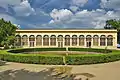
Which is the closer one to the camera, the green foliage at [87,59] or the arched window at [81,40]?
the green foliage at [87,59]

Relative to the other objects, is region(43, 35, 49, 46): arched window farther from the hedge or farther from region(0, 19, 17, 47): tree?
the hedge

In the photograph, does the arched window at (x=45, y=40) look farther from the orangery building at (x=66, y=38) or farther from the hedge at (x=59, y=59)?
the hedge at (x=59, y=59)

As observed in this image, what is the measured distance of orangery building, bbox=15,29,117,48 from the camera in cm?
5794

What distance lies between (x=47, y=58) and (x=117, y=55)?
8838mm

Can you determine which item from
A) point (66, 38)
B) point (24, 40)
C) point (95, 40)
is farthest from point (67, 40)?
point (24, 40)

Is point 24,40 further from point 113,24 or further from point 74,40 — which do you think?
point 113,24

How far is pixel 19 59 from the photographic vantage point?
66.1ft

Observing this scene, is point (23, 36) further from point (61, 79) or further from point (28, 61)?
point (61, 79)

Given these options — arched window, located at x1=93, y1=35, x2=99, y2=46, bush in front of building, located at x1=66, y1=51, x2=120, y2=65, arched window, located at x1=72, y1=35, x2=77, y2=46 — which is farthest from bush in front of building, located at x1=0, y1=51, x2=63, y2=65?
arched window, located at x1=93, y1=35, x2=99, y2=46

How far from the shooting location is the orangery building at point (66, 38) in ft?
190

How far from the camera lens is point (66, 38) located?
58.6m

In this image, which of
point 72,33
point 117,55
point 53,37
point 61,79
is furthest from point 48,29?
point 61,79

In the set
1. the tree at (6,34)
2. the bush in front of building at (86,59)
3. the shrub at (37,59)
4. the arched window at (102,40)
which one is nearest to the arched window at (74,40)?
the arched window at (102,40)

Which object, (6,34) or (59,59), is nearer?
(59,59)
